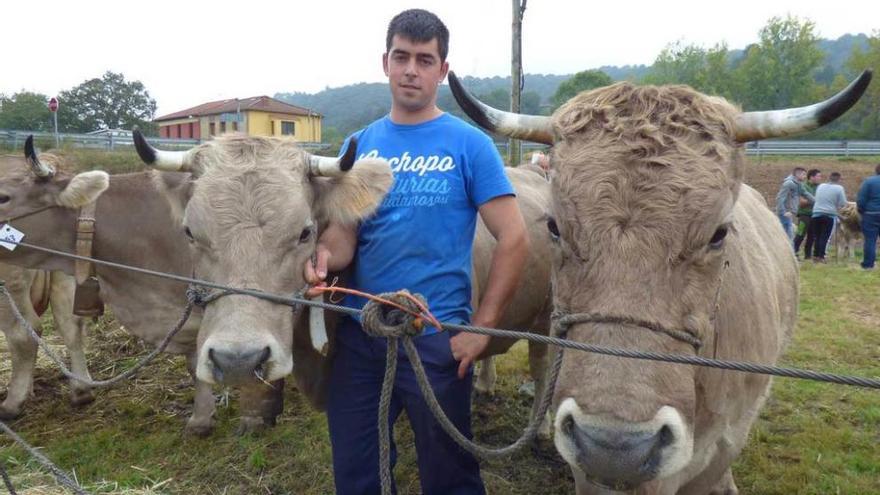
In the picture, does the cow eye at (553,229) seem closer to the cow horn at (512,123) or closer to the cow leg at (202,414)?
the cow horn at (512,123)

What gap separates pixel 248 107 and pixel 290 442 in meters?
41.5

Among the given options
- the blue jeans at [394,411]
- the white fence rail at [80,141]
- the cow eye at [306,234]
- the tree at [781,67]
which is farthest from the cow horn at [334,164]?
the tree at [781,67]

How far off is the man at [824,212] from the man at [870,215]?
46 centimetres

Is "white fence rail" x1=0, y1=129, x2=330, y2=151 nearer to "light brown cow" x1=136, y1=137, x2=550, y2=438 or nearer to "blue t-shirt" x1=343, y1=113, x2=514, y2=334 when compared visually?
"light brown cow" x1=136, y1=137, x2=550, y2=438

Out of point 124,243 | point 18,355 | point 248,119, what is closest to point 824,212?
point 124,243

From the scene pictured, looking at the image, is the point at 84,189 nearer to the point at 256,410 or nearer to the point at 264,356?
the point at 256,410

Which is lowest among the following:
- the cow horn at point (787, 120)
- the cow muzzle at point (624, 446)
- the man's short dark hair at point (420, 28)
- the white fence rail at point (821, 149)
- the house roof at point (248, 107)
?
the cow muzzle at point (624, 446)

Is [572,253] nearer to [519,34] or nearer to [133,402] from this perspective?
[133,402]

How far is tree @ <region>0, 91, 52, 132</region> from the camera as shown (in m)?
38.0

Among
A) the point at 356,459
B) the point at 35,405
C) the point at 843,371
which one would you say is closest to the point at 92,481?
the point at 35,405

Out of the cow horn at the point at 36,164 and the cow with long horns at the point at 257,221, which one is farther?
the cow horn at the point at 36,164

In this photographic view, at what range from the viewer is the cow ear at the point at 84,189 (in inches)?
179

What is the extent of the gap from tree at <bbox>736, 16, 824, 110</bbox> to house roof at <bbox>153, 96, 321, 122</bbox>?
47.1 metres

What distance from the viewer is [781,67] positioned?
64938 mm
